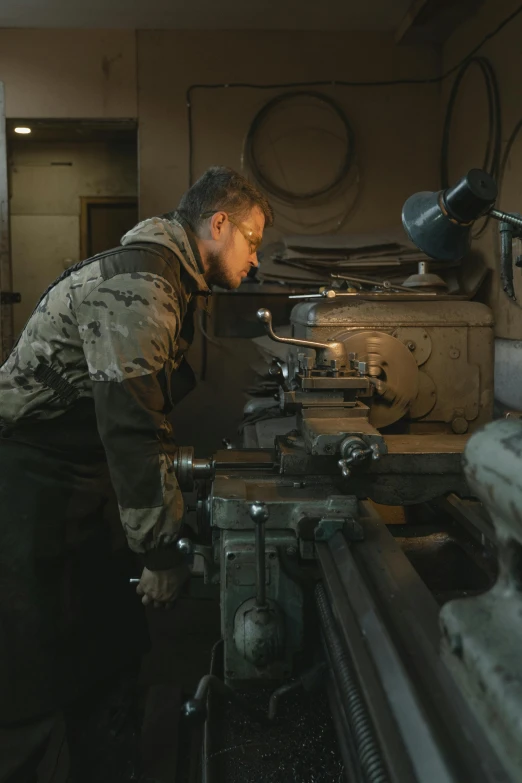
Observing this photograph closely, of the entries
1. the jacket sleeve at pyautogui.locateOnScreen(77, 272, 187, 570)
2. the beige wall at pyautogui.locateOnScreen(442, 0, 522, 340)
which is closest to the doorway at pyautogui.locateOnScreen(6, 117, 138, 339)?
the beige wall at pyautogui.locateOnScreen(442, 0, 522, 340)

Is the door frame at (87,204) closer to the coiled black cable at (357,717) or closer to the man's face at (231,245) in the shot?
the man's face at (231,245)

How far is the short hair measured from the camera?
1.66 metres

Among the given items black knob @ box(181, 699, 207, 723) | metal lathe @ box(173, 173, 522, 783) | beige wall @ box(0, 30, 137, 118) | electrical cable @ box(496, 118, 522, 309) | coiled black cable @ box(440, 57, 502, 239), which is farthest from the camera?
beige wall @ box(0, 30, 137, 118)

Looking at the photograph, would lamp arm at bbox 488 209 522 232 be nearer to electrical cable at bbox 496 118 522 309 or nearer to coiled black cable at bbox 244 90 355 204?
electrical cable at bbox 496 118 522 309

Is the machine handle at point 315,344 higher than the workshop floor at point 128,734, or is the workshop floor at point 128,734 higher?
the machine handle at point 315,344

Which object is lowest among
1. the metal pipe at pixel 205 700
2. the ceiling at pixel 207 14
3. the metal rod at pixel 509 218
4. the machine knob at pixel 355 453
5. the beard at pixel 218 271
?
the metal pipe at pixel 205 700

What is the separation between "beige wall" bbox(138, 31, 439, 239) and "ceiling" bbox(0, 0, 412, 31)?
0.21 feet

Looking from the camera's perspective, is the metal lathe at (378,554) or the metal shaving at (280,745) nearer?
the metal lathe at (378,554)

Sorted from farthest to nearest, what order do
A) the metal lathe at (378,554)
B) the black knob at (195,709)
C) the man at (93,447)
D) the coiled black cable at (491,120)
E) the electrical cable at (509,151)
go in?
the coiled black cable at (491,120)
the electrical cable at (509,151)
the man at (93,447)
the black knob at (195,709)
the metal lathe at (378,554)

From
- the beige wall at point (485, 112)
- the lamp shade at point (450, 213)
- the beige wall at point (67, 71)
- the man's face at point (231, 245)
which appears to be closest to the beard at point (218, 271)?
the man's face at point (231, 245)

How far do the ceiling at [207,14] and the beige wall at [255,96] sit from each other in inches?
2.6

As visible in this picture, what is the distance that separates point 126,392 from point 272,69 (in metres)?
2.73

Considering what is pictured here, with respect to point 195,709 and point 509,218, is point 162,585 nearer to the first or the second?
point 195,709

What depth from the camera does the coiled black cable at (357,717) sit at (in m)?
0.70
